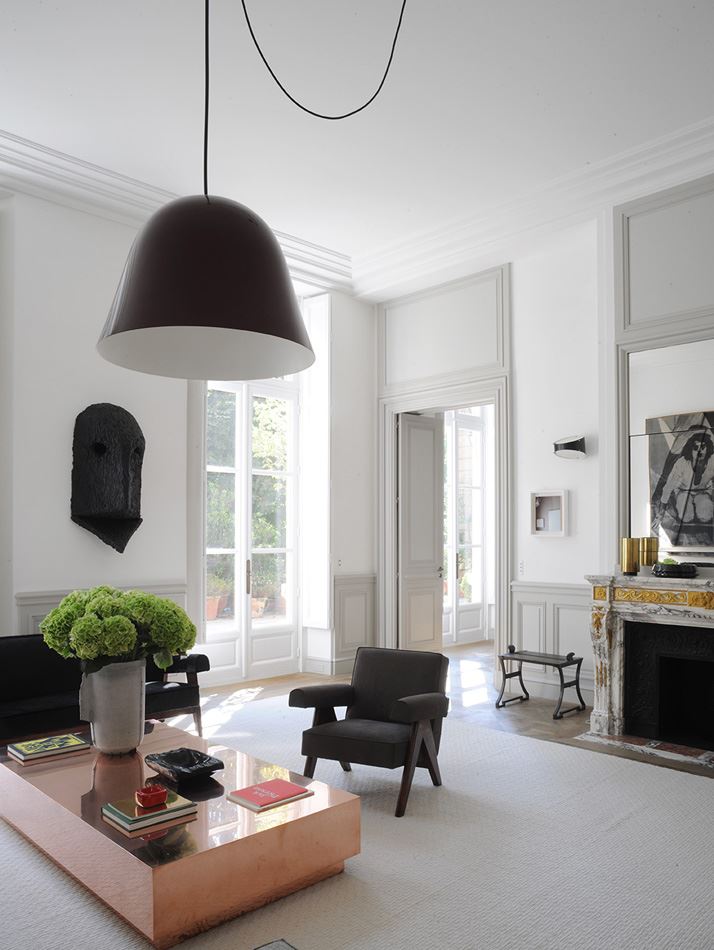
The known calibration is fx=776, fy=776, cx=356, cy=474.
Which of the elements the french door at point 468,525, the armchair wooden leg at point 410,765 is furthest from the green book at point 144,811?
the french door at point 468,525

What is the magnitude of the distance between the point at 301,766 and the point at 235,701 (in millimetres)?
1774

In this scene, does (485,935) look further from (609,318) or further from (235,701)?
(609,318)

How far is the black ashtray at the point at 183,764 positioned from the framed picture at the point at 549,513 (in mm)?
3483

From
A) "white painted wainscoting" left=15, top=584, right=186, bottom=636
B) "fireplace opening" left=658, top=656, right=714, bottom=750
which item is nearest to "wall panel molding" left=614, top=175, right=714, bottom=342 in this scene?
"fireplace opening" left=658, top=656, right=714, bottom=750

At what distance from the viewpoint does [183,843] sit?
97.5 inches

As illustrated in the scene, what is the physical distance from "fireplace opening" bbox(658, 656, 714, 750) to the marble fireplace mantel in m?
0.25

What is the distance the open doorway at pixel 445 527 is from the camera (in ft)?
24.1

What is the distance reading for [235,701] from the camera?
234 inches

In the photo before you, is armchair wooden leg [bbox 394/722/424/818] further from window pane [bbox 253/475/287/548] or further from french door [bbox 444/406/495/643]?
french door [bbox 444/406/495/643]

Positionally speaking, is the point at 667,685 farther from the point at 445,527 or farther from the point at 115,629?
the point at 445,527

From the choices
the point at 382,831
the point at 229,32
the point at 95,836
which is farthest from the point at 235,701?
the point at 229,32

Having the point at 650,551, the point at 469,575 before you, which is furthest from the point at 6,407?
the point at 469,575

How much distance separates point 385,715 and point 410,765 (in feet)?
1.67

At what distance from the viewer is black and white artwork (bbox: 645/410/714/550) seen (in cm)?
480
